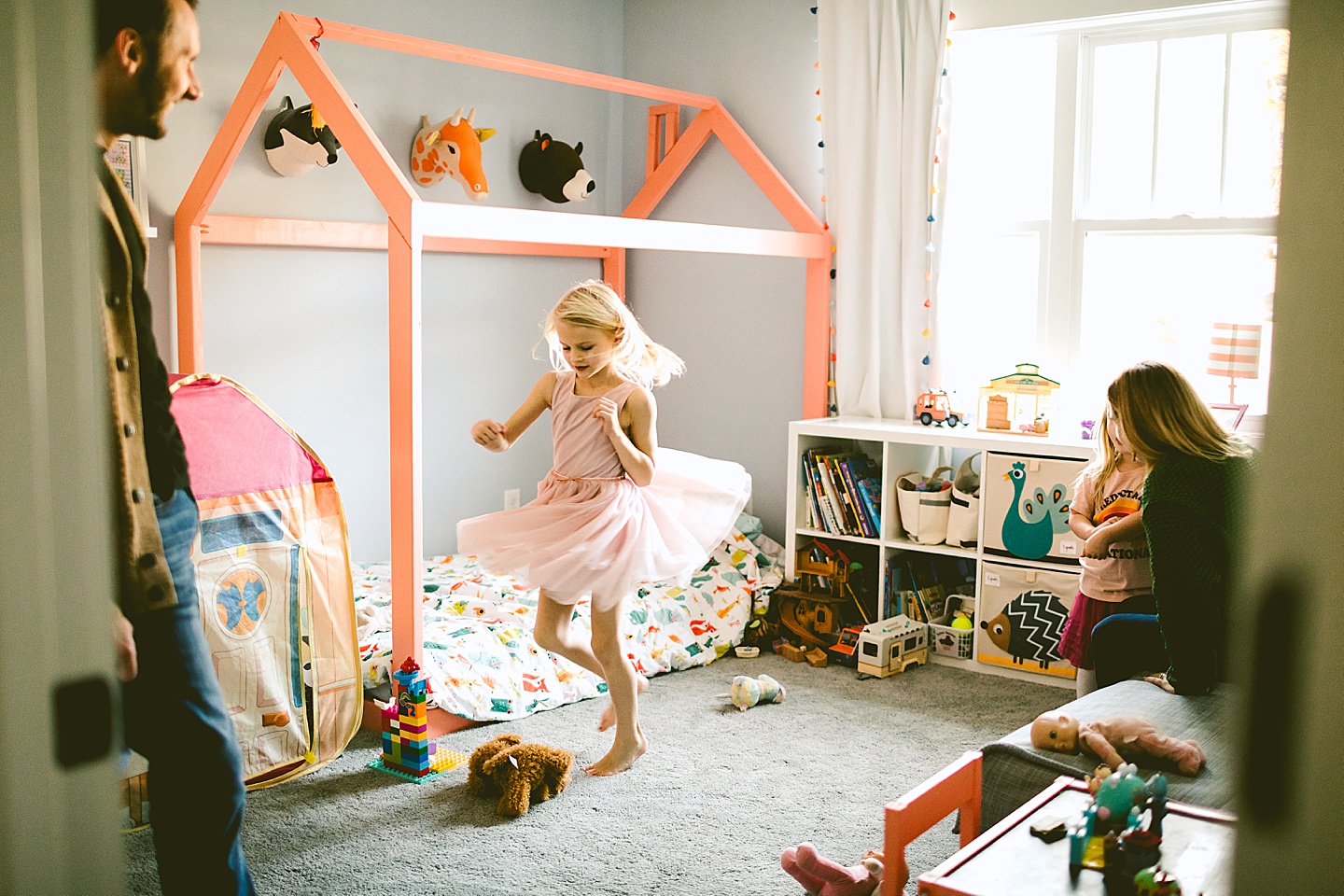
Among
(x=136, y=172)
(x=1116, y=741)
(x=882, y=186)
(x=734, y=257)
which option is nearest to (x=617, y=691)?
(x=1116, y=741)

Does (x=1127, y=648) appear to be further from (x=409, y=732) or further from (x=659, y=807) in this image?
(x=409, y=732)

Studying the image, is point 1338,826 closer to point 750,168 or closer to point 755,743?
point 755,743

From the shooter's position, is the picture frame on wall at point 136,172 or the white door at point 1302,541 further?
the picture frame on wall at point 136,172

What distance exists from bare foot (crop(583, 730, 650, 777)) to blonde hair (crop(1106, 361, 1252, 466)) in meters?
1.17

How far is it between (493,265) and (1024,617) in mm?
2000

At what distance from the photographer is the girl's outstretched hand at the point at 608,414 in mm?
2346

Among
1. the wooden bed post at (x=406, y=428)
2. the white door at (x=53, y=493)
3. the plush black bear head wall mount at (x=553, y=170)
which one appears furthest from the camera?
the plush black bear head wall mount at (x=553, y=170)

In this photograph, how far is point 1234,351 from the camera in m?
2.89

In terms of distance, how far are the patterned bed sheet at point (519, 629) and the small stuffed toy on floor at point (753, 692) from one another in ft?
0.94

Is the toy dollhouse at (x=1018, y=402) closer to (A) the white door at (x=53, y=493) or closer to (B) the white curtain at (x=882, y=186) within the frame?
(B) the white curtain at (x=882, y=186)

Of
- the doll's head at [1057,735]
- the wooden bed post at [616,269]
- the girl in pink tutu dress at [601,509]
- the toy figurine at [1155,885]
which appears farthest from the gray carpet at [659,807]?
the wooden bed post at [616,269]

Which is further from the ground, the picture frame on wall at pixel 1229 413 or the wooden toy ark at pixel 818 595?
the picture frame on wall at pixel 1229 413

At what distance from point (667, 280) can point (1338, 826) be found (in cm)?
369

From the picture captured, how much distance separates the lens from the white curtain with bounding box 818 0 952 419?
3.39 m
